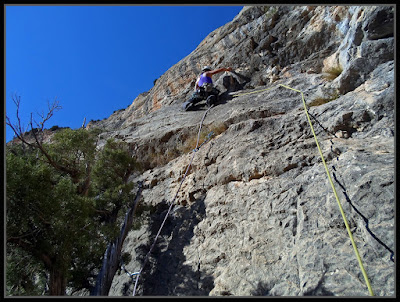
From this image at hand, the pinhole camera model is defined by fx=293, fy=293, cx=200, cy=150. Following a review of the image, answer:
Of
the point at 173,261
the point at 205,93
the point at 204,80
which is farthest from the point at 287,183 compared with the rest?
the point at 204,80

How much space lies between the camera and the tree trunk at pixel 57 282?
17.8 feet

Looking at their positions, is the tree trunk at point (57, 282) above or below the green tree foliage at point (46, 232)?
below

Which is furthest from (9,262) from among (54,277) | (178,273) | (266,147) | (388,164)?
(388,164)

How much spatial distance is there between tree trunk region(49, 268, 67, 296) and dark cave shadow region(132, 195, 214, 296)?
1.46 meters

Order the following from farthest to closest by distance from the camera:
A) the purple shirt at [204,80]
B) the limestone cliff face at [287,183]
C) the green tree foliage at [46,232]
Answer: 1. the purple shirt at [204,80]
2. the green tree foliage at [46,232]
3. the limestone cliff face at [287,183]

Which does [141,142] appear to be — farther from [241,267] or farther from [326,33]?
[326,33]

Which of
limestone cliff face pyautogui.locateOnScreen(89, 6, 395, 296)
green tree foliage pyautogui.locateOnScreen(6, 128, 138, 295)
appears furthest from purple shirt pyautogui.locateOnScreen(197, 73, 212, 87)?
green tree foliage pyautogui.locateOnScreen(6, 128, 138, 295)

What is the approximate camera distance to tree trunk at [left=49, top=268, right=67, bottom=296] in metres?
5.43

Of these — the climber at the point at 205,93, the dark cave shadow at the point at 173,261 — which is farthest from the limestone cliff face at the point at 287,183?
the climber at the point at 205,93

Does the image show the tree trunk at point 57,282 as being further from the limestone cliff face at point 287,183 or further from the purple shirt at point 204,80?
the purple shirt at point 204,80

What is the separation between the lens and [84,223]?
20.0 feet

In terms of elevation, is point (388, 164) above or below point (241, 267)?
above

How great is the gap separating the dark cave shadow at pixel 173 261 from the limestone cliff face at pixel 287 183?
0.09 feet

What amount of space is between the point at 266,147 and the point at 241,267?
3031mm
